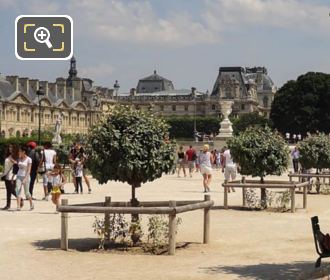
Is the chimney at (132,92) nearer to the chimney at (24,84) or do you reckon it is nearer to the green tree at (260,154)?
the chimney at (24,84)

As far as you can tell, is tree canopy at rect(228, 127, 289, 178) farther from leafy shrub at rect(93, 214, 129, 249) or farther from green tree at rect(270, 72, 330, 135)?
green tree at rect(270, 72, 330, 135)

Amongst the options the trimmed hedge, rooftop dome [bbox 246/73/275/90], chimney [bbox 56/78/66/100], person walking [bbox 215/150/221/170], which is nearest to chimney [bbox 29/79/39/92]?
chimney [bbox 56/78/66/100]

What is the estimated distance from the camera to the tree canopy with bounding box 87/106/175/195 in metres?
11.2

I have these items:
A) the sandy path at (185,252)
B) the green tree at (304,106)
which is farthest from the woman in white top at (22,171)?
the green tree at (304,106)

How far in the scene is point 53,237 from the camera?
39.9 feet

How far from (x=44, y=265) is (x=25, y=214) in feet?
21.2

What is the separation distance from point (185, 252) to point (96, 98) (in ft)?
432

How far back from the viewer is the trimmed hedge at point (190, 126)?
14200 centimetres

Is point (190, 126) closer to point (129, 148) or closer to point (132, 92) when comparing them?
point (132, 92)

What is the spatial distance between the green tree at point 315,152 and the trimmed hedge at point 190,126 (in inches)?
4510

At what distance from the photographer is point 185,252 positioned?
10.8m

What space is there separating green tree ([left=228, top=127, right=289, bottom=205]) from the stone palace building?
218ft

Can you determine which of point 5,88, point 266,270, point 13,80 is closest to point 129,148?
point 266,270

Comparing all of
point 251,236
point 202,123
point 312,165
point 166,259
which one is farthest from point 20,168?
point 202,123
